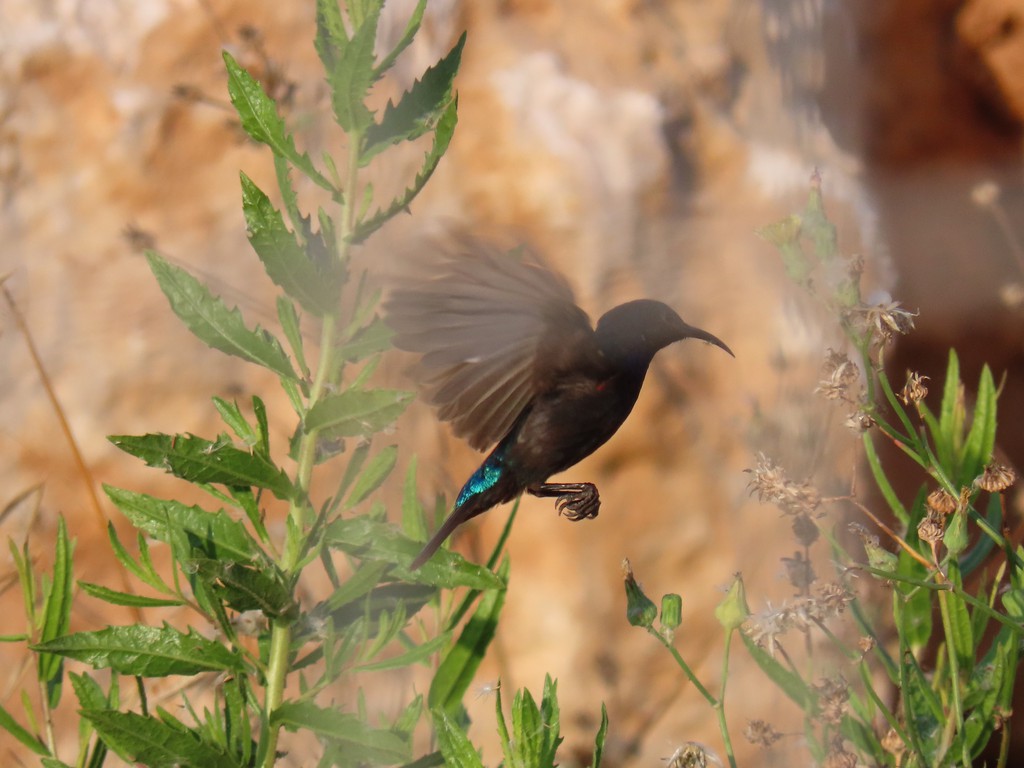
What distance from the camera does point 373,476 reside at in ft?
3.50

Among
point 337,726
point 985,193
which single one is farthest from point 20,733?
point 985,193

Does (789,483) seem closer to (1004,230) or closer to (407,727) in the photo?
(407,727)

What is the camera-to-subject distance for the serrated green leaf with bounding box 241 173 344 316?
0.89 meters

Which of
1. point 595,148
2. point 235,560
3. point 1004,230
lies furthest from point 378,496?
point 1004,230

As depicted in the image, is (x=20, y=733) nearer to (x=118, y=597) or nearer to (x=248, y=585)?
(x=118, y=597)

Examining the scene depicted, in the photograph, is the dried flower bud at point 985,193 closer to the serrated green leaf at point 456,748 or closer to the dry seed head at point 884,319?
the dry seed head at point 884,319

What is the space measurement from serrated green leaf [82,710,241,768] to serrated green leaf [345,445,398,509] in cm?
25

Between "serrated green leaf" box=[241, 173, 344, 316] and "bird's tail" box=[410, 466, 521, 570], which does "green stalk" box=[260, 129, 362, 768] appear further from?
"bird's tail" box=[410, 466, 521, 570]

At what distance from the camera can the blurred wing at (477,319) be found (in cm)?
106

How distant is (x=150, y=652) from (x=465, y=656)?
38 cm

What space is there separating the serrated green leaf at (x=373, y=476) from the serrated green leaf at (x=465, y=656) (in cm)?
21

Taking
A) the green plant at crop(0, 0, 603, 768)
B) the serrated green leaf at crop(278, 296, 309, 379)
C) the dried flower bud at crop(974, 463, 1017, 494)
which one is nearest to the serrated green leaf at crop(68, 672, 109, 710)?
the green plant at crop(0, 0, 603, 768)

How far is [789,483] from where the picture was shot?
101cm

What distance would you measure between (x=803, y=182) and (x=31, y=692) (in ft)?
Answer: 4.90
